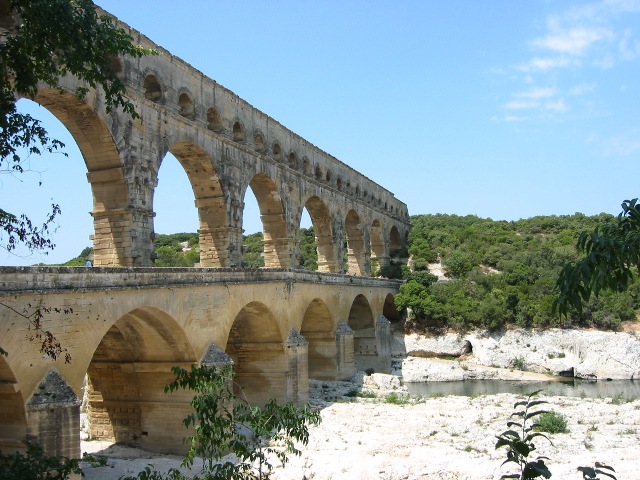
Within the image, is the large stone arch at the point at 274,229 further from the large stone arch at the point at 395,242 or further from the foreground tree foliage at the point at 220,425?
the large stone arch at the point at 395,242

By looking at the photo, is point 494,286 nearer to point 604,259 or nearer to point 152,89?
point 152,89

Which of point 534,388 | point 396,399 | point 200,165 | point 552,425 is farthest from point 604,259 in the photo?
point 534,388

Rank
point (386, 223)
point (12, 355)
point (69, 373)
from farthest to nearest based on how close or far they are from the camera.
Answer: point (386, 223), point (69, 373), point (12, 355)

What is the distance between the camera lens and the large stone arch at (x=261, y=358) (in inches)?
766

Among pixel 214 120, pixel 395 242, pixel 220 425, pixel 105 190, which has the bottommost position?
pixel 220 425

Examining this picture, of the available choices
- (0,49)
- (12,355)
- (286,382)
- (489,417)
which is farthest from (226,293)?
(0,49)

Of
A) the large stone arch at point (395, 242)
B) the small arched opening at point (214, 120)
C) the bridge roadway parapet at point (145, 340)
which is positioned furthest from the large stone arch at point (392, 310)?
the small arched opening at point (214, 120)

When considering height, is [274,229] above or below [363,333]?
above

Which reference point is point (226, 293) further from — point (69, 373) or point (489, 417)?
point (489, 417)

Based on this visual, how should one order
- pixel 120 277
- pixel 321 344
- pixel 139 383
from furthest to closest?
pixel 321 344 < pixel 139 383 < pixel 120 277

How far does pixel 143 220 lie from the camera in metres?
16.1

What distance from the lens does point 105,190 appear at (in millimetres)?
15750

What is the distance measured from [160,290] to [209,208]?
7.29 metres

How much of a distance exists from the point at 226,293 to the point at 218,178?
17.0 feet
